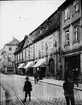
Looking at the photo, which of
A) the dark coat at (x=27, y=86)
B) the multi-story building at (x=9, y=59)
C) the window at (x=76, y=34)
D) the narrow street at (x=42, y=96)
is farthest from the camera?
the multi-story building at (x=9, y=59)

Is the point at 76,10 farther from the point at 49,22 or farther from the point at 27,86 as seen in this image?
the point at 49,22

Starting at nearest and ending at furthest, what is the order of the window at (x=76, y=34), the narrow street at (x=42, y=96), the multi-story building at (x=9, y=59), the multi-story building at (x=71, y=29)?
1. the narrow street at (x=42, y=96)
2. the multi-story building at (x=71, y=29)
3. the window at (x=76, y=34)
4. the multi-story building at (x=9, y=59)

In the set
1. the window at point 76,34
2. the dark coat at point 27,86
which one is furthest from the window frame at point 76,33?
the dark coat at point 27,86

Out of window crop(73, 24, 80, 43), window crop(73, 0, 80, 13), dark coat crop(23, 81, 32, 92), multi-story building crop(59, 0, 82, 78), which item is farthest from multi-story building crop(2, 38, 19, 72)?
window crop(73, 0, 80, 13)

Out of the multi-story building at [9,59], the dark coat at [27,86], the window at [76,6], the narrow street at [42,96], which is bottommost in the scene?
the narrow street at [42,96]

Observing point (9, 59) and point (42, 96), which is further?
point (9, 59)

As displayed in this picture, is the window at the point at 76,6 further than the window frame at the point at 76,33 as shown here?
No

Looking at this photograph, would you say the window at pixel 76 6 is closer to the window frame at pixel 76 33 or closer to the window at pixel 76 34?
the window frame at pixel 76 33

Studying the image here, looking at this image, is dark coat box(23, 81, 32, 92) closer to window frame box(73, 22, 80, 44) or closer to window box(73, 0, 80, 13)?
window frame box(73, 22, 80, 44)

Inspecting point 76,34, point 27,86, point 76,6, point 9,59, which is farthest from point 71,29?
point 9,59

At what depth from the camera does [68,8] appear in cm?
623

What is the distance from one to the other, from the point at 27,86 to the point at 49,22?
30.1 ft

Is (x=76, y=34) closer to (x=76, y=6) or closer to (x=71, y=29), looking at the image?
(x=71, y=29)

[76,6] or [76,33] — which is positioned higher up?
[76,6]
